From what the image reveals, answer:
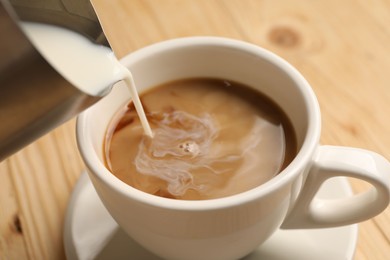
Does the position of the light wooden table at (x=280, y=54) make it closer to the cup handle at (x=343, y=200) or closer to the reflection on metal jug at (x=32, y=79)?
the cup handle at (x=343, y=200)

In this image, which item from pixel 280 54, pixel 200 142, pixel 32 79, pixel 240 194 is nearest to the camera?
pixel 32 79

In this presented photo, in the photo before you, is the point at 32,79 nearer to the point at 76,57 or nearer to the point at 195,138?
the point at 76,57

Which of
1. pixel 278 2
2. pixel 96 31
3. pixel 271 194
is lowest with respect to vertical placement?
pixel 278 2

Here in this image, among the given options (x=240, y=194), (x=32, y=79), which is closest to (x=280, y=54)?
(x=240, y=194)

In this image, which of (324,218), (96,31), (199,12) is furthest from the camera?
(199,12)

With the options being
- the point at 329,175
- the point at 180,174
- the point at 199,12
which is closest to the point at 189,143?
the point at 180,174

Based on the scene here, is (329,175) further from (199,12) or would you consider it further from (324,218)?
(199,12)

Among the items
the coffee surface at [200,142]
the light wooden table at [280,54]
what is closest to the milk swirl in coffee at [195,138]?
the coffee surface at [200,142]
